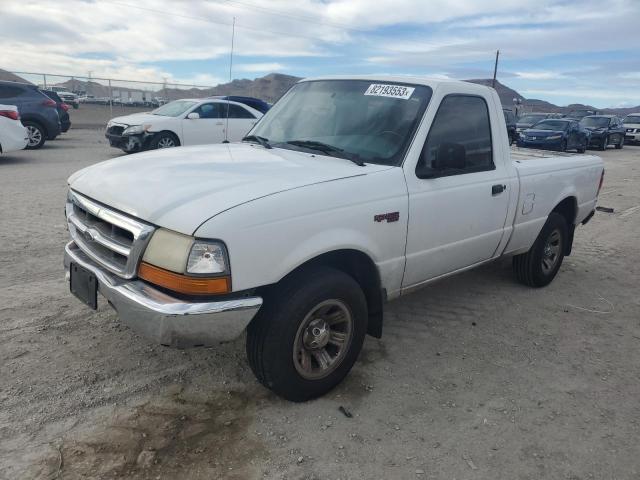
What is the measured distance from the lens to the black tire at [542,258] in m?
5.09

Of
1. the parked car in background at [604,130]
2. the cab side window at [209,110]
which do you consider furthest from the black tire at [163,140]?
the parked car in background at [604,130]

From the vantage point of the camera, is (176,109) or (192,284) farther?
(176,109)

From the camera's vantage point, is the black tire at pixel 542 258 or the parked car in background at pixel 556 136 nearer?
the black tire at pixel 542 258

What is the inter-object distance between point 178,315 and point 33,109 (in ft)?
44.5

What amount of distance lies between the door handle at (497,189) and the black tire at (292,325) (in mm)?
1585

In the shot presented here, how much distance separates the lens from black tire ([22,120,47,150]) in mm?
13828

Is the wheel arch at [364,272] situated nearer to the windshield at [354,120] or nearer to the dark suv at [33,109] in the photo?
the windshield at [354,120]

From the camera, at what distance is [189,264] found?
2498 mm

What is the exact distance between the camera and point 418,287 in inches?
148

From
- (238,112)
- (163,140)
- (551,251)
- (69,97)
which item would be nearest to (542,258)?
(551,251)

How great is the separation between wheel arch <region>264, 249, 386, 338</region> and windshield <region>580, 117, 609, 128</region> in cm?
2695

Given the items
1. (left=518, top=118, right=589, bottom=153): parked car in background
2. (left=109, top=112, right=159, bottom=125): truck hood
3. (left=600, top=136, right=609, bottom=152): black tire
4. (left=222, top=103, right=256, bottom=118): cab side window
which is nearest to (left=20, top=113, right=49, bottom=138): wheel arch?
(left=109, top=112, right=159, bottom=125): truck hood

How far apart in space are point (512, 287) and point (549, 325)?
36.1 inches

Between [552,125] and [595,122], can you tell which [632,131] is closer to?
[595,122]
